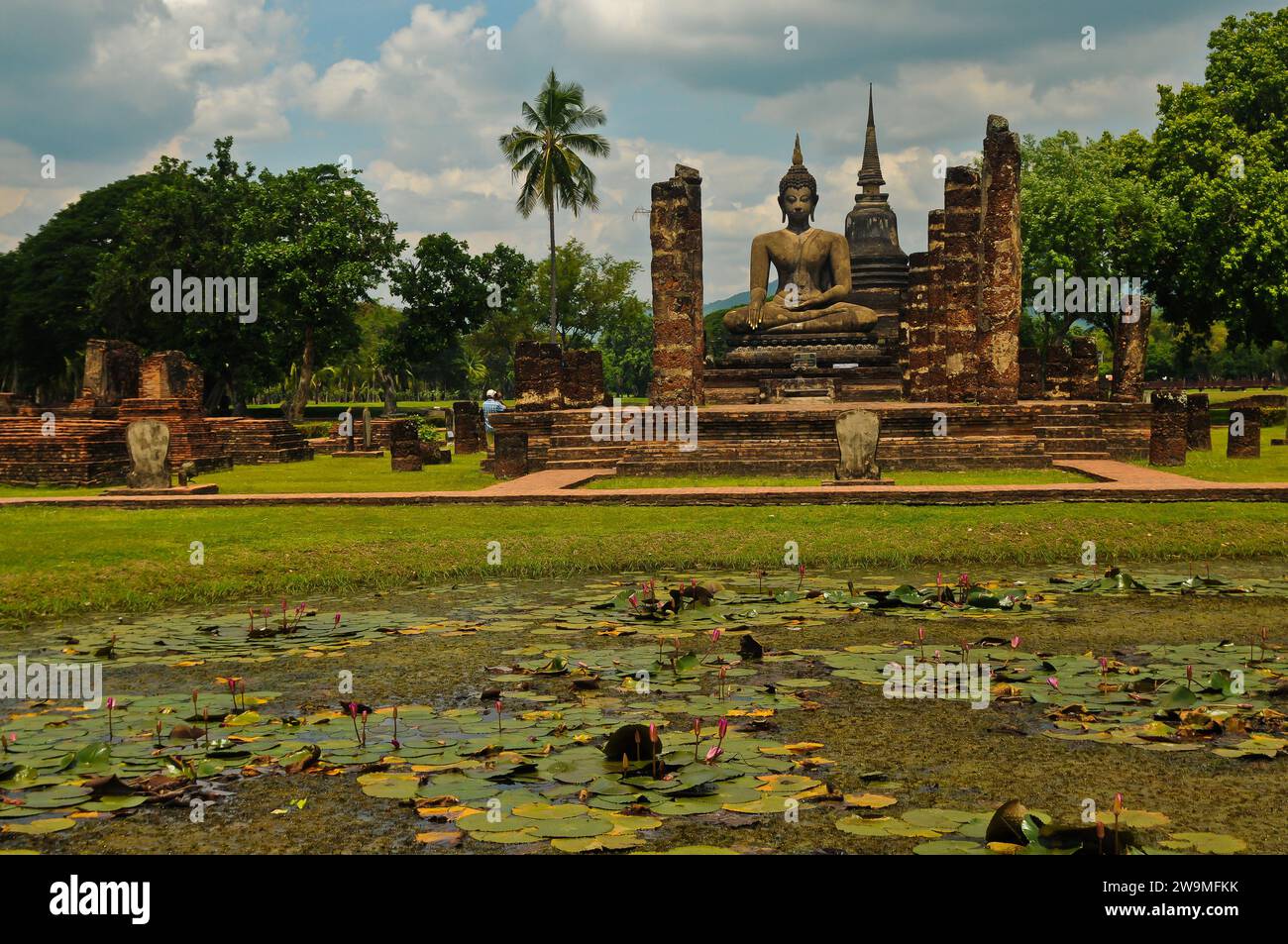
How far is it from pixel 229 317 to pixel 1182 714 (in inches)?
1613

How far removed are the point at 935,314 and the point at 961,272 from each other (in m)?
3.64

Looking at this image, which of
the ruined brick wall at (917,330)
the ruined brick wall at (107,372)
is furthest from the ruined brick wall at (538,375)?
the ruined brick wall at (107,372)

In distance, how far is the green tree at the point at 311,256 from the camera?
42.7m

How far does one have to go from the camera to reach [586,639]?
26.7 feet

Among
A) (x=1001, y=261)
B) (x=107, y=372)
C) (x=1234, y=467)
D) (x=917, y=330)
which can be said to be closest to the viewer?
(x=1234, y=467)

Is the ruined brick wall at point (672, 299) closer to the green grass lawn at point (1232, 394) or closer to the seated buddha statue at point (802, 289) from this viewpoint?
the seated buddha statue at point (802, 289)

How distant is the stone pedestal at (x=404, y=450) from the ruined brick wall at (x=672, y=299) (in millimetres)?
4390

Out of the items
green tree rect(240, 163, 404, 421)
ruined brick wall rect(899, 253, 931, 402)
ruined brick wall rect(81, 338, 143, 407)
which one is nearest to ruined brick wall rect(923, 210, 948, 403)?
ruined brick wall rect(899, 253, 931, 402)

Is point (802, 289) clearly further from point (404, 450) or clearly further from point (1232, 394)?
point (1232, 394)

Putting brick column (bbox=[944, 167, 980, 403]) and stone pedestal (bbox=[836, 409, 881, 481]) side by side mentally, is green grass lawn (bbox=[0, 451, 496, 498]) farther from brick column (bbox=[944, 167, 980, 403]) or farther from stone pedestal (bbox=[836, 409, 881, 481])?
brick column (bbox=[944, 167, 980, 403])

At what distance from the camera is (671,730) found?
592cm

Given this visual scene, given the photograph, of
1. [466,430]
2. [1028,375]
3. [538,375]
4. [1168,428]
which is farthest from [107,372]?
[1168,428]
